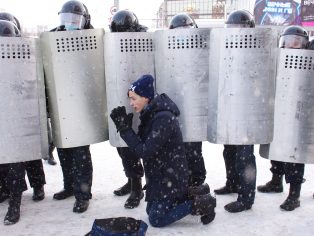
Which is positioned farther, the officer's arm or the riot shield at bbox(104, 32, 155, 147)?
the riot shield at bbox(104, 32, 155, 147)

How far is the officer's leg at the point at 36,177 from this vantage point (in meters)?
3.57

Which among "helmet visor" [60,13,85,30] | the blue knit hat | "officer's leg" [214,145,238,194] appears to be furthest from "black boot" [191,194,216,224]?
"helmet visor" [60,13,85,30]

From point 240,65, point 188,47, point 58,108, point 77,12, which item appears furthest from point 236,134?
point 77,12

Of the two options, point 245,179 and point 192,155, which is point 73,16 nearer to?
point 192,155

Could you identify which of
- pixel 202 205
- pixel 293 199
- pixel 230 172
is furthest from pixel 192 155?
pixel 293 199

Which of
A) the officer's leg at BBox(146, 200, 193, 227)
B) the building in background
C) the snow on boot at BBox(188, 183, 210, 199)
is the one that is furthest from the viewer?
the building in background

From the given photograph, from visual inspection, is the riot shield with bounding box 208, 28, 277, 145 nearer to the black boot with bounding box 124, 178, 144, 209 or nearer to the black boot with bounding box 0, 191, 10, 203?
the black boot with bounding box 124, 178, 144, 209

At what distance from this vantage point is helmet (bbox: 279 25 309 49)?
3.48 meters

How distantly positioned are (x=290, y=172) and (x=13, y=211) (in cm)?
231

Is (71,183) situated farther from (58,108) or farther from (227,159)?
(227,159)

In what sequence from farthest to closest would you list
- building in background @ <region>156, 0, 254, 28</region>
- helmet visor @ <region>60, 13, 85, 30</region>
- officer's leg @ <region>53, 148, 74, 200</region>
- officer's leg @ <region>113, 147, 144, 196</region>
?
building in background @ <region>156, 0, 254, 28</region> < officer's leg @ <region>53, 148, 74, 200</region> < officer's leg @ <region>113, 147, 144, 196</region> < helmet visor @ <region>60, 13, 85, 30</region>

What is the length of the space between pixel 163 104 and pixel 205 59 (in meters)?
0.57

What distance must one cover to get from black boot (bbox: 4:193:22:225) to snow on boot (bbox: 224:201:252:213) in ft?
5.59

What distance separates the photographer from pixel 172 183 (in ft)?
9.66
